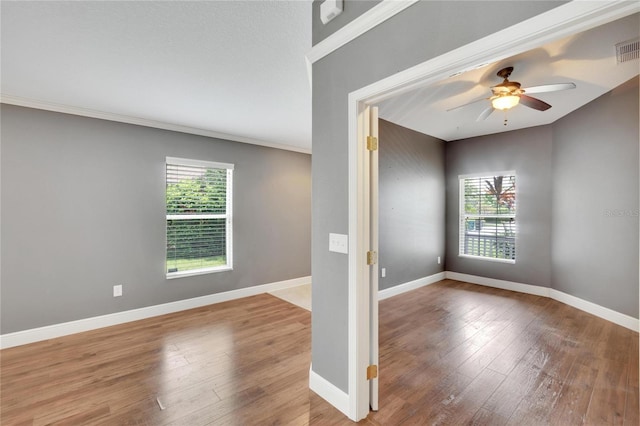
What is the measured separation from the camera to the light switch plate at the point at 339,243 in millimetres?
1829

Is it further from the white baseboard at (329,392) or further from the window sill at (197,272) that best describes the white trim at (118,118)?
the white baseboard at (329,392)

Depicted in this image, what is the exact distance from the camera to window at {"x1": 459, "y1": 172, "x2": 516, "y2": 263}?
15.9ft

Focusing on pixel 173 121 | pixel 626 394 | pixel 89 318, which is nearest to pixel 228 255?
pixel 89 318

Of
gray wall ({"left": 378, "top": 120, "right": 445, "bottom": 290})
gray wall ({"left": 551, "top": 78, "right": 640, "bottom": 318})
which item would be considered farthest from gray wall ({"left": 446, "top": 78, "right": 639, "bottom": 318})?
gray wall ({"left": 378, "top": 120, "right": 445, "bottom": 290})

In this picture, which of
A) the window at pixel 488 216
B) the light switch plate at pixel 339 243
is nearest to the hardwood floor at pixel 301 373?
the light switch plate at pixel 339 243

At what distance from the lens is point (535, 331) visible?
3.11 metres

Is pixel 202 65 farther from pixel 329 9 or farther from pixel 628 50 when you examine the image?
pixel 628 50

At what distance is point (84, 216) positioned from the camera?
129 inches

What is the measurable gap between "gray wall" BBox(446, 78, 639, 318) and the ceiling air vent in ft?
2.75

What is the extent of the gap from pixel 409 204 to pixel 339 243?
314cm

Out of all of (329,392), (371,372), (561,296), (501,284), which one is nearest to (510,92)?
(371,372)

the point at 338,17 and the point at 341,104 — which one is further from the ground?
the point at 338,17

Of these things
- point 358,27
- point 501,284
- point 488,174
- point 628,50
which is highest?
point 628,50

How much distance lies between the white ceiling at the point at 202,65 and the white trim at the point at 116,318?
2383mm
